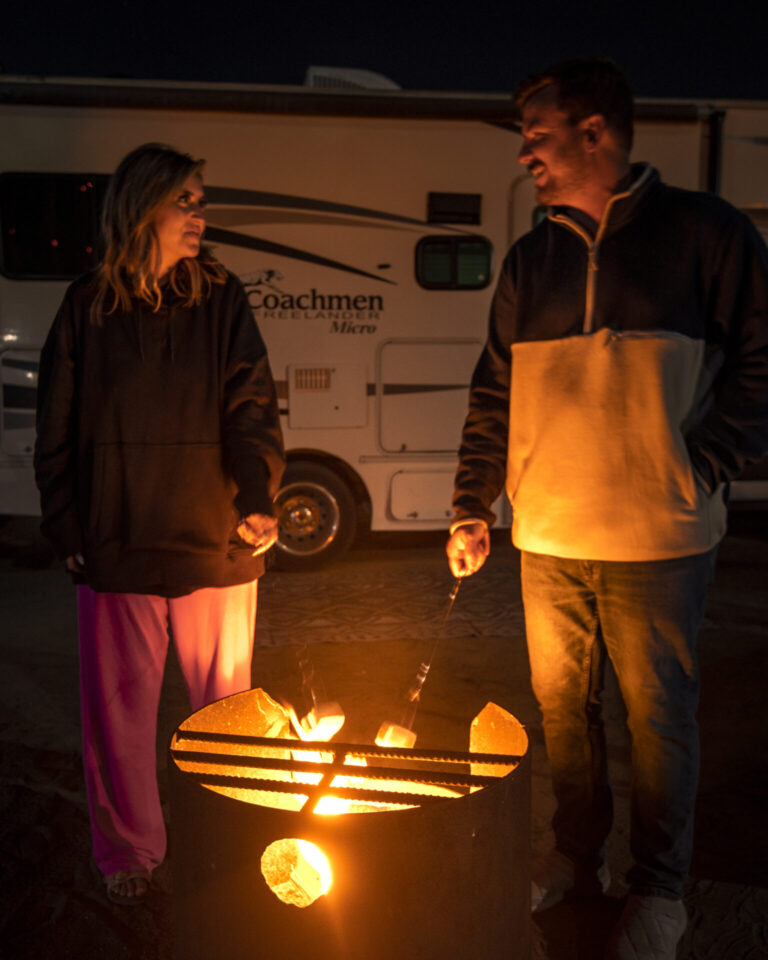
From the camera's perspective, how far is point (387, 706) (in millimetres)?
4105

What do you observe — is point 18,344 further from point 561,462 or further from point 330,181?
point 561,462

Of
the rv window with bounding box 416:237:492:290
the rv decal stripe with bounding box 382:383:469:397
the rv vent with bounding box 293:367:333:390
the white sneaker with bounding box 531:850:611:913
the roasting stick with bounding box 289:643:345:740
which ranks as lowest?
the white sneaker with bounding box 531:850:611:913

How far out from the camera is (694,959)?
229 cm

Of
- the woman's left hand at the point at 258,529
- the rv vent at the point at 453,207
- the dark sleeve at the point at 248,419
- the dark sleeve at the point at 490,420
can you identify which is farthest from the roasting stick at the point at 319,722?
the rv vent at the point at 453,207

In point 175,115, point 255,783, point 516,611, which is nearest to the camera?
point 255,783

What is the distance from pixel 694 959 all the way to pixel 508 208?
538cm

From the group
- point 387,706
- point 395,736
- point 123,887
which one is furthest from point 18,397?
point 395,736

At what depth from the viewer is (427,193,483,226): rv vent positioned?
21.0 feet

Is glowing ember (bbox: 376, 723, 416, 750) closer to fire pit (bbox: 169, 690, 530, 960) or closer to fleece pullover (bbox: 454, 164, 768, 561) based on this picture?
fire pit (bbox: 169, 690, 530, 960)

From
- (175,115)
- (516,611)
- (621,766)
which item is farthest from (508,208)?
(621,766)

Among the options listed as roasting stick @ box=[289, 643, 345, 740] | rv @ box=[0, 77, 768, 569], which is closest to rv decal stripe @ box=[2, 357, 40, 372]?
rv @ box=[0, 77, 768, 569]

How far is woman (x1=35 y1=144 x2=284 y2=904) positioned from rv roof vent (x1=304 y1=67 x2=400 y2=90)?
15.0ft

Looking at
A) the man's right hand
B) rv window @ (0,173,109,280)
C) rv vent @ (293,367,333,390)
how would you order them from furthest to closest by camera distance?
1. rv vent @ (293,367,333,390)
2. rv window @ (0,173,109,280)
3. the man's right hand

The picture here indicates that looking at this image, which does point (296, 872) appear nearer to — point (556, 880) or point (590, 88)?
point (556, 880)
